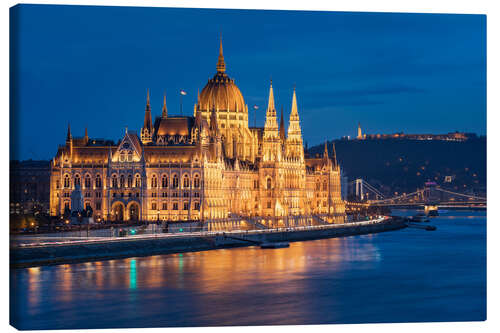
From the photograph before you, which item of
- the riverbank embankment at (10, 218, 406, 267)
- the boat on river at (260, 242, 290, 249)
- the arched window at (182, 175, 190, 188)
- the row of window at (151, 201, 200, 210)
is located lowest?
the boat on river at (260, 242, 290, 249)

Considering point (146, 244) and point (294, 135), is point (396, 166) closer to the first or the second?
point (294, 135)

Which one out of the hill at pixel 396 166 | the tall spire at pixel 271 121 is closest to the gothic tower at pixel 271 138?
the tall spire at pixel 271 121

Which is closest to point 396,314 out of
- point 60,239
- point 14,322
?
point 14,322

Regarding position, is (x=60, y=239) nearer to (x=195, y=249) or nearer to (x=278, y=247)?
(x=195, y=249)

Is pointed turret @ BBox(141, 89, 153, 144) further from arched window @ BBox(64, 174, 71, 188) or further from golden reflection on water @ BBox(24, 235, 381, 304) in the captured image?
golden reflection on water @ BBox(24, 235, 381, 304)

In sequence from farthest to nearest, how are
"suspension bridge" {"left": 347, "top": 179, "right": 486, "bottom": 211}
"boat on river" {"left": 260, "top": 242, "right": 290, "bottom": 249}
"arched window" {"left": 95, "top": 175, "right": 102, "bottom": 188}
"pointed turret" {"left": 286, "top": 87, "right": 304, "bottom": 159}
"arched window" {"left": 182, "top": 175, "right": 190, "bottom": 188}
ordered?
"suspension bridge" {"left": 347, "top": 179, "right": 486, "bottom": 211} → "pointed turret" {"left": 286, "top": 87, "right": 304, "bottom": 159} → "arched window" {"left": 95, "top": 175, "right": 102, "bottom": 188} → "arched window" {"left": 182, "top": 175, "right": 190, "bottom": 188} → "boat on river" {"left": 260, "top": 242, "right": 290, "bottom": 249}

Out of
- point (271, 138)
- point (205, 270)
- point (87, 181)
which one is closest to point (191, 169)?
point (87, 181)

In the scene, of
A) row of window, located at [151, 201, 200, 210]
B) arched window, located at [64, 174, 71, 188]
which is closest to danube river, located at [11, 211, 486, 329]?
row of window, located at [151, 201, 200, 210]
